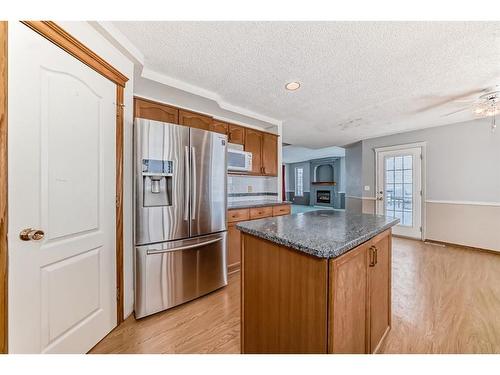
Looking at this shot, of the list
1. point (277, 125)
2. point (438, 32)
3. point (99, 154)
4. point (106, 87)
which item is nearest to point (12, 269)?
point (99, 154)

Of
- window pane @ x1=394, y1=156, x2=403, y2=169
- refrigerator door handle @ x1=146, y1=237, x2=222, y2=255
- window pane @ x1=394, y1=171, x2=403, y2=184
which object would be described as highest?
window pane @ x1=394, y1=156, x2=403, y2=169

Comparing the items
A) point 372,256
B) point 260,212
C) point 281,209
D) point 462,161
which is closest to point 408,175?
point 462,161

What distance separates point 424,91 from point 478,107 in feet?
2.33

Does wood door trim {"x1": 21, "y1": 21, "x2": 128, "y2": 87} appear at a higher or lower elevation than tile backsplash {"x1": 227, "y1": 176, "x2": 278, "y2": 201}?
higher

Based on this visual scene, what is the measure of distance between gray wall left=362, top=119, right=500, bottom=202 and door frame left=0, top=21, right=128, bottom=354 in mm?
5209

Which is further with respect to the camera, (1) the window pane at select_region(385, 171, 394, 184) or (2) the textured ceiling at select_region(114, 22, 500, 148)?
(1) the window pane at select_region(385, 171, 394, 184)

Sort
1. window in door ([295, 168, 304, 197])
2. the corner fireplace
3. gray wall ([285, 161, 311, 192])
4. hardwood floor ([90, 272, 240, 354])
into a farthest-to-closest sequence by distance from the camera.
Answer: window in door ([295, 168, 304, 197]) < gray wall ([285, 161, 311, 192]) < the corner fireplace < hardwood floor ([90, 272, 240, 354])

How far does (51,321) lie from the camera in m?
1.22

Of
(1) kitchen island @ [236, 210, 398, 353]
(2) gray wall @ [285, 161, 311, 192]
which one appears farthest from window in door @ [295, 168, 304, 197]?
(1) kitchen island @ [236, 210, 398, 353]

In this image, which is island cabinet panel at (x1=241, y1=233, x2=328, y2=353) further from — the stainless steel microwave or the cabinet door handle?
the stainless steel microwave

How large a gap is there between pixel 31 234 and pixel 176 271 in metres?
1.11

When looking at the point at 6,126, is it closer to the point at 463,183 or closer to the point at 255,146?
the point at 255,146

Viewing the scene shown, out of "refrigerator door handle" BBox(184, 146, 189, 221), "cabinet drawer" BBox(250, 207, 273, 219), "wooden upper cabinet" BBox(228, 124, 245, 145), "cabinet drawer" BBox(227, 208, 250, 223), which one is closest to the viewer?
"refrigerator door handle" BBox(184, 146, 189, 221)

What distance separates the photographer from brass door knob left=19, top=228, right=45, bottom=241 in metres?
1.07
